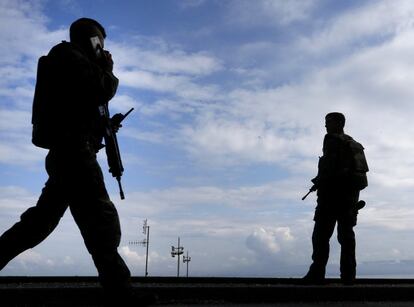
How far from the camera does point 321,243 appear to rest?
22.5 ft

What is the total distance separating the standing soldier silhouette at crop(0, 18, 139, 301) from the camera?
12.2 ft

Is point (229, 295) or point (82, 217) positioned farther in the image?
point (229, 295)

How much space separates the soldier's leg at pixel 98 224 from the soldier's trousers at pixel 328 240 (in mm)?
3637

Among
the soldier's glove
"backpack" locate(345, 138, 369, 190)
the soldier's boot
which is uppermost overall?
the soldier's glove

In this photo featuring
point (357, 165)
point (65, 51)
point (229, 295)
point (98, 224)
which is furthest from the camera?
point (357, 165)

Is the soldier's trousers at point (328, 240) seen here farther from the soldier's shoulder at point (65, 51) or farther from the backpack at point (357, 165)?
the soldier's shoulder at point (65, 51)

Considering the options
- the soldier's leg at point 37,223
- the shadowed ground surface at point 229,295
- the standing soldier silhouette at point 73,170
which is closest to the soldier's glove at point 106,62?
the standing soldier silhouette at point 73,170

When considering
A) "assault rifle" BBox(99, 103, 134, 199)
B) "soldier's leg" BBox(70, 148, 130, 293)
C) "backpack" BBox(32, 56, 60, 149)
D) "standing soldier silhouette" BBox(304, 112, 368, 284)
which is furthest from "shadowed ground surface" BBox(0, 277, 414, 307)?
"standing soldier silhouette" BBox(304, 112, 368, 284)

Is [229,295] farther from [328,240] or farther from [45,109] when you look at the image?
[328,240]

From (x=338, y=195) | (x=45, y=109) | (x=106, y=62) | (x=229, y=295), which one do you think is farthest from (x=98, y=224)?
(x=338, y=195)

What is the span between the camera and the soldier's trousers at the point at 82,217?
3699mm

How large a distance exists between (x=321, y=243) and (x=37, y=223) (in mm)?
4127

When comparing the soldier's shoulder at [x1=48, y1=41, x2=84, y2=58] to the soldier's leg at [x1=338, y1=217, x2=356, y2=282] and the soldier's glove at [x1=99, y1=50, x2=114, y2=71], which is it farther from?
the soldier's leg at [x1=338, y1=217, x2=356, y2=282]

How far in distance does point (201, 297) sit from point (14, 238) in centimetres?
159
